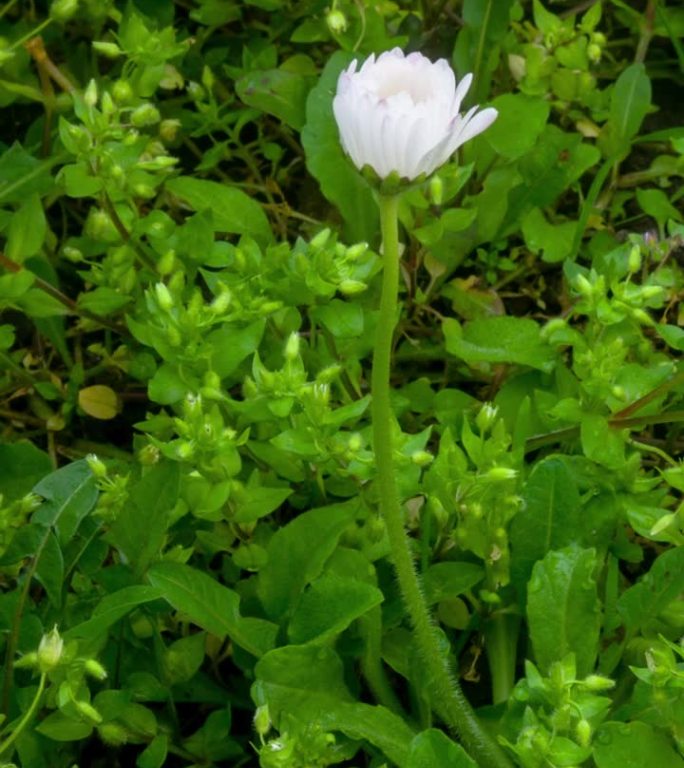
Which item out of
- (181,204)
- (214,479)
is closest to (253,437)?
(214,479)

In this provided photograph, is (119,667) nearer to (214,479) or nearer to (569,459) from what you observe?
(214,479)

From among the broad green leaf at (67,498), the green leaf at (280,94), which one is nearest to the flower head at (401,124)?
the broad green leaf at (67,498)

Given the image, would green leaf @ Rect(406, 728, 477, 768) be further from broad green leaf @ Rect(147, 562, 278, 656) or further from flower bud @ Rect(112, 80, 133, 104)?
flower bud @ Rect(112, 80, 133, 104)

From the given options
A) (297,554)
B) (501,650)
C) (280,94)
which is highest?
(280,94)

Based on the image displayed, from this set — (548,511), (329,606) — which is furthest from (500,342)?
(329,606)

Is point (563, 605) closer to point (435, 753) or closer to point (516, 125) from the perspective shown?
point (435, 753)

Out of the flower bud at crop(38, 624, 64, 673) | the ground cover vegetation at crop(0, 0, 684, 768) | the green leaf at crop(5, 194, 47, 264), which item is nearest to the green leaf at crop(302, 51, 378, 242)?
the ground cover vegetation at crop(0, 0, 684, 768)
